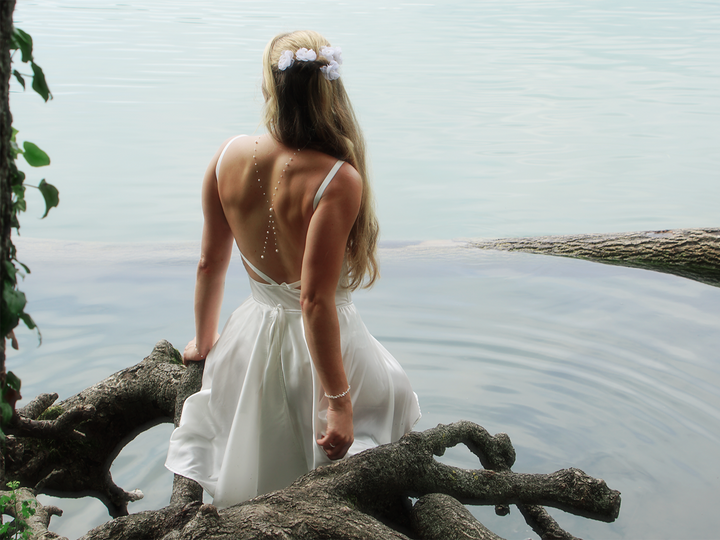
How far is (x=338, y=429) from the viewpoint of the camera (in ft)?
5.40

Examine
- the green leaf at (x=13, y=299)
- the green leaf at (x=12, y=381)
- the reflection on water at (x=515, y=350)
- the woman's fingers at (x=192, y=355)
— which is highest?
the green leaf at (x=13, y=299)

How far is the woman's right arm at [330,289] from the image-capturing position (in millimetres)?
1524

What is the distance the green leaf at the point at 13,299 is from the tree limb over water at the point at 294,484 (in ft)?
2.18

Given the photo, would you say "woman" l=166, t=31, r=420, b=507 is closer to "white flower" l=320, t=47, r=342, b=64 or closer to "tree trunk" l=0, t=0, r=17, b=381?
"white flower" l=320, t=47, r=342, b=64

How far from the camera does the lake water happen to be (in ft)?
10.2

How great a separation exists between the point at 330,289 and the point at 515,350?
251 centimetres

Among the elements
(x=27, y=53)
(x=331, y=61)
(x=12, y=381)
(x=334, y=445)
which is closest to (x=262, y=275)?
(x=334, y=445)

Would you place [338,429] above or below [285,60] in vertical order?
below

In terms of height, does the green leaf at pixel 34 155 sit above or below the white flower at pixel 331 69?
below

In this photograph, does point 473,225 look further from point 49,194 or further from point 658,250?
point 49,194

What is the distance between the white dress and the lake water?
65 centimetres

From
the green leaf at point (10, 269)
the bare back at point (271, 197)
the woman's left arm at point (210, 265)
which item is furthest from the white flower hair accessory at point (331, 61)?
the green leaf at point (10, 269)

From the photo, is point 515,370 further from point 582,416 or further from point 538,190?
point 538,190

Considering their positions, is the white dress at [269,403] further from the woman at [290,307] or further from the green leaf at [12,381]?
the green leaf at [12,381]
